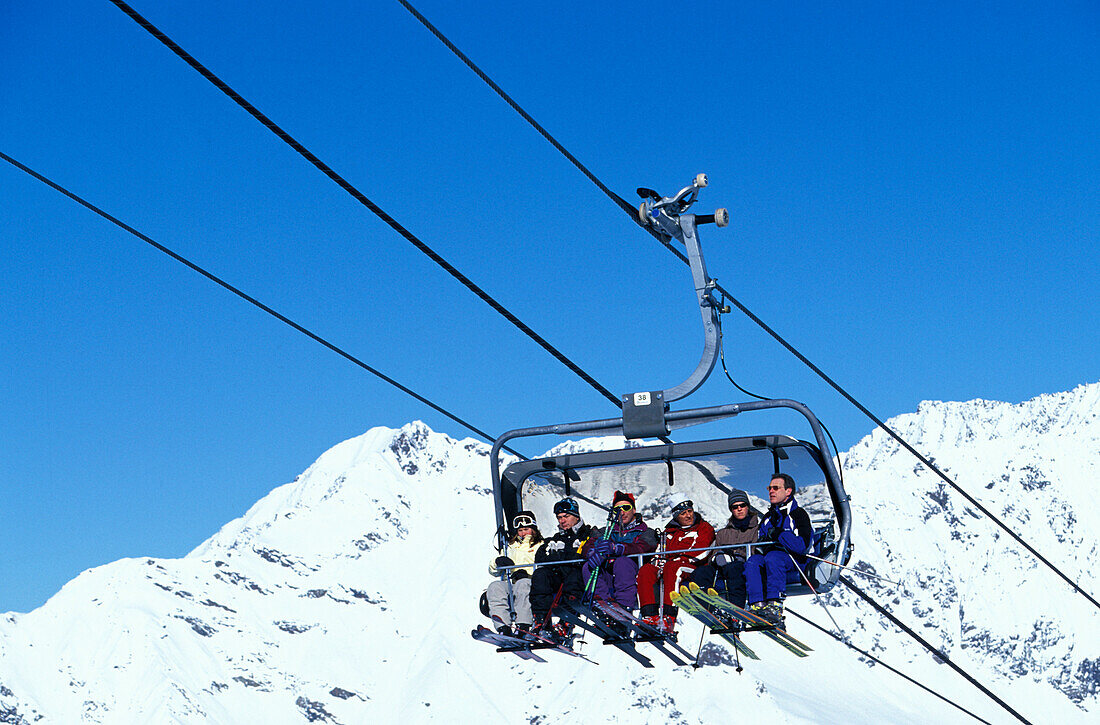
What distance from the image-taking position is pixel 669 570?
15086 mm

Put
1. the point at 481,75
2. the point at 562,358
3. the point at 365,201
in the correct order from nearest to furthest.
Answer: the point at 365,201
the point at 481,75
the point at 562,358

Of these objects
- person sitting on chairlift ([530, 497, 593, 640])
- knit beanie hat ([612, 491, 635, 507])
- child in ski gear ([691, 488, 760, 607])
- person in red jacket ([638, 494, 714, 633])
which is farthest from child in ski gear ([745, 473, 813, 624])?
person sitting on chairlift ([530, 497, 593, 640])

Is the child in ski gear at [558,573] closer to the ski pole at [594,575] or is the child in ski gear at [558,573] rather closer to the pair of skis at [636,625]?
the ski pole at [594,575]

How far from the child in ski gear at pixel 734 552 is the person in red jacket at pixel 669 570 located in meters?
0.11

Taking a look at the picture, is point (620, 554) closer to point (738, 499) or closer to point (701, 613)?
point (701, 613)

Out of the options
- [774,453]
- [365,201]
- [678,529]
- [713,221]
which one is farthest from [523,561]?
[365,201]

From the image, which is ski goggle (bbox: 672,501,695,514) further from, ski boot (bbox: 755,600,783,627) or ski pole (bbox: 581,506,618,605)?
ski boot (bbox: 755,600,783,627)

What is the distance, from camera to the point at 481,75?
12.2m

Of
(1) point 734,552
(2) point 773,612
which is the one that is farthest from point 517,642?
(2) point 773,612

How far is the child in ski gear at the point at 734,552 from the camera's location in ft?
48.4

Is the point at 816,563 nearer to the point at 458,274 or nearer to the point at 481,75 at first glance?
the point at 458,274

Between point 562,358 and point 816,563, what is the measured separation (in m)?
3.28

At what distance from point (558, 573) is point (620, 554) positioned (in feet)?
2.81

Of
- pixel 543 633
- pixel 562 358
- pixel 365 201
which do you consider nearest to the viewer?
pixel 365 201
